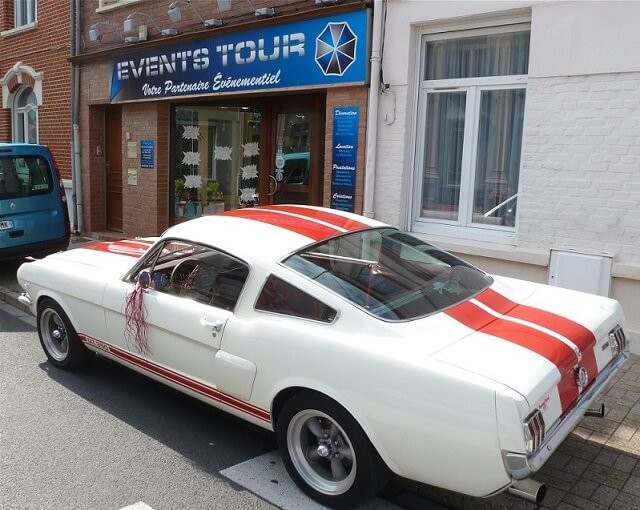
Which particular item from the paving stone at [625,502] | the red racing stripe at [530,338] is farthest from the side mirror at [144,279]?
the paving stone at [625,502]

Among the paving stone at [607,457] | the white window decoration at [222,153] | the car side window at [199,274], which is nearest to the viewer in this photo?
the paving stone at [607,457]

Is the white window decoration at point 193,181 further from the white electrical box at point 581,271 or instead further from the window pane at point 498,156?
the white electrical box at point 581,271

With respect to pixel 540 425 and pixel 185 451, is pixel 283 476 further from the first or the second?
pixel 540 425

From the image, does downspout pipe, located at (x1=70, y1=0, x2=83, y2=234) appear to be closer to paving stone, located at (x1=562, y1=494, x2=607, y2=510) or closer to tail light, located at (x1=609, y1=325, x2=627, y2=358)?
tail light, located at (x1=609, y1=325, x2=627, y2=358)

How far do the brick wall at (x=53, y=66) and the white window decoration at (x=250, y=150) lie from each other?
4.52 m

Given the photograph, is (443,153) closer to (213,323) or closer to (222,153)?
(213,323)

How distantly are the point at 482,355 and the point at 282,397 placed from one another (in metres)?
1.13

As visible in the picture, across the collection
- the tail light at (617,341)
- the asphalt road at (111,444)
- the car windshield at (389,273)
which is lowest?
the asphalt road at (111,444)

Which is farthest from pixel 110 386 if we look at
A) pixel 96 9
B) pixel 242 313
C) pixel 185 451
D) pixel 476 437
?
pixel 96 9

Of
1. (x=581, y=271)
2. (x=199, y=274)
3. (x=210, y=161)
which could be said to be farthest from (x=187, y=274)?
(x=210, y=161)

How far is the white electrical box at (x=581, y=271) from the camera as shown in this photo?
5.81m

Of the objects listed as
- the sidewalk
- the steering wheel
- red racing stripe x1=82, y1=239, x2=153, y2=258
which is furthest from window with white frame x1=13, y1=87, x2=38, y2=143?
the sidewalk

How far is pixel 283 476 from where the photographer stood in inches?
146

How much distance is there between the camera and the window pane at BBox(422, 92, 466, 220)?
7.18 m
